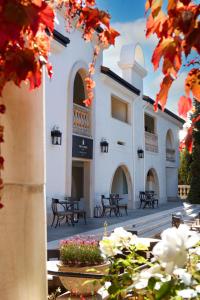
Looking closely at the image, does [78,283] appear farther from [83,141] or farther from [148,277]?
[83,141]

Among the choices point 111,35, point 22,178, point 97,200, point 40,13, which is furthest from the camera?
point 97,200

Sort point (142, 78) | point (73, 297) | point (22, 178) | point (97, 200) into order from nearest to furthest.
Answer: point (22, 178) → point (73, 297) → point (97, 200) → point (142, 78)

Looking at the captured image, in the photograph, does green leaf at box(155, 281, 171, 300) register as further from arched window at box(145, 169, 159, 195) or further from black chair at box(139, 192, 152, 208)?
arched window at box(145, 169, 159, 195)

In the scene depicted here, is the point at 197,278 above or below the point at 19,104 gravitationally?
below

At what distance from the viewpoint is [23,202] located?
175 cm

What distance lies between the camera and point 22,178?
1776 mm

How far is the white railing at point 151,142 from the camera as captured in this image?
71.3 ft

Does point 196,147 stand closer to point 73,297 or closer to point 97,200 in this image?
point 97,200

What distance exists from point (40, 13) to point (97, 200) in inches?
547

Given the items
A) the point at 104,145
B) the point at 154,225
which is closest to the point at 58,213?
the point at 154,225

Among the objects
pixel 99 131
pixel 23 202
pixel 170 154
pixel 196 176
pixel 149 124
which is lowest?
pixel 23 202

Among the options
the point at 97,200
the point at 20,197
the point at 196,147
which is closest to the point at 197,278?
the point at 20,197

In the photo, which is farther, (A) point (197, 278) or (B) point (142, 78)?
(B) point (142, 78)

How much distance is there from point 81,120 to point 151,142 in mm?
9209
